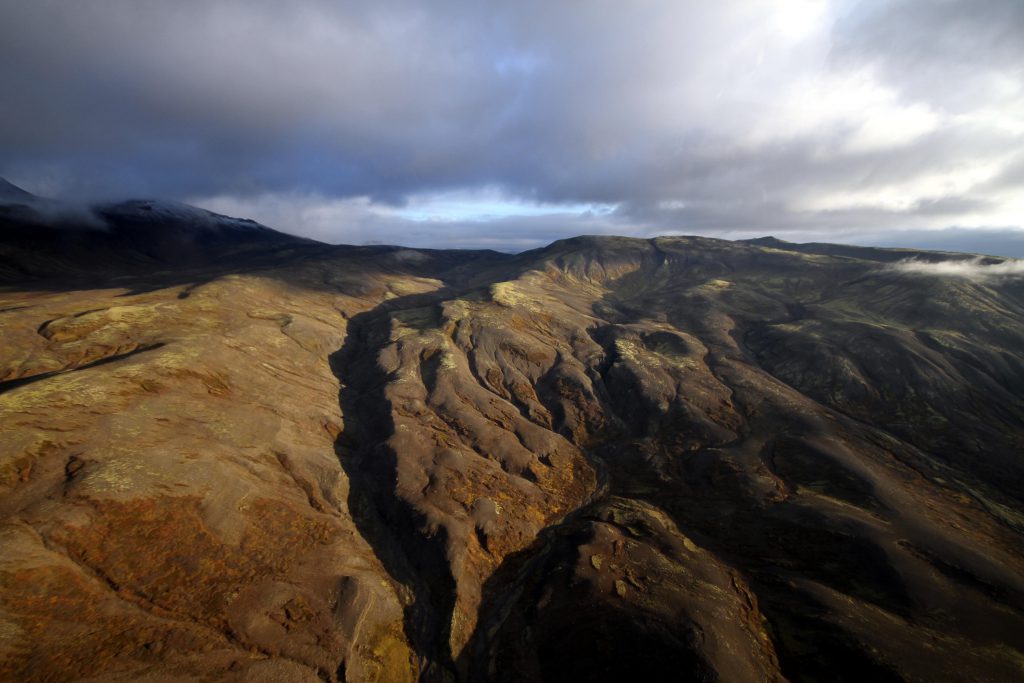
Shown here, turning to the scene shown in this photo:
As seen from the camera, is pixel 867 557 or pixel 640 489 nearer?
pixel 867 557

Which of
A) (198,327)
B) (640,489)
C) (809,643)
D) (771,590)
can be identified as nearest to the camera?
(809,643)

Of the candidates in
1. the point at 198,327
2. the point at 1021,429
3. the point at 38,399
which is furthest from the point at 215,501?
the point at 1021,429

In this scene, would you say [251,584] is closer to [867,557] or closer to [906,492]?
[867,557]

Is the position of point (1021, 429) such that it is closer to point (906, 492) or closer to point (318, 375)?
point (906, 492)

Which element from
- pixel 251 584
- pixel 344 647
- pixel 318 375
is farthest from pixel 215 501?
pixel 318 375

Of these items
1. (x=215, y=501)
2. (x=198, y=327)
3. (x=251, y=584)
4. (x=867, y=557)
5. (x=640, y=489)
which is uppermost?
(x=198, y=327)

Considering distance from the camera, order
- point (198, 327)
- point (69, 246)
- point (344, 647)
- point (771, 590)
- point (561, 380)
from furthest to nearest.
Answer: point (69, 246) → point (561, 380) → point (198, 327) → point (771, 590) → point (344, 647)

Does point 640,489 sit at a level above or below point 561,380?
below
